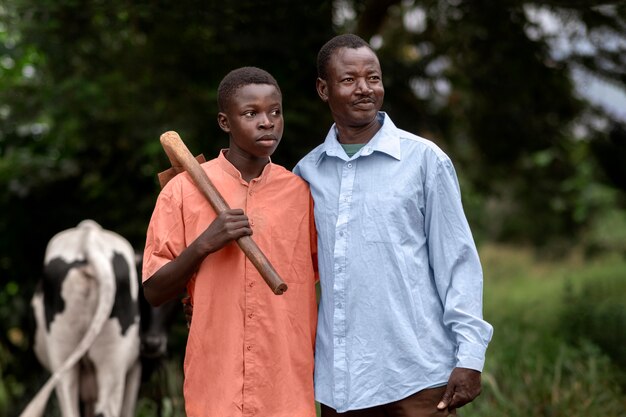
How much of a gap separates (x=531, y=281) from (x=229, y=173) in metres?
11.1

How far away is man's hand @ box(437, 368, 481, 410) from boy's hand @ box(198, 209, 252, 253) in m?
0.74

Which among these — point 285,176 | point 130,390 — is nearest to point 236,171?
point 285,176

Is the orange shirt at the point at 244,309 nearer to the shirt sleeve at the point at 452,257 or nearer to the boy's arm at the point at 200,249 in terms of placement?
the boy's arm at the point at 200,249

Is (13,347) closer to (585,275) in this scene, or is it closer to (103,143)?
(103,143)

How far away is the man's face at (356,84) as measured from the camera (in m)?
3.06

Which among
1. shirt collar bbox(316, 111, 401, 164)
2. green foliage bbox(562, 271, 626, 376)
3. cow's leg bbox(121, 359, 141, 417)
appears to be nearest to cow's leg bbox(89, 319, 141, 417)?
cow's leg bbox(121, 359, 141, 417)

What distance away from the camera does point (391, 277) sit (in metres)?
2.99

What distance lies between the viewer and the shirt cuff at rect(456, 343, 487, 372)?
9.41ft

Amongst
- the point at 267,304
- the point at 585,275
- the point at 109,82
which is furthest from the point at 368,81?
the point at 585,275

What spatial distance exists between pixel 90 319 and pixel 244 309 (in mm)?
2419

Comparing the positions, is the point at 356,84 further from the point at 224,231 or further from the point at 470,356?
the point at 470,356

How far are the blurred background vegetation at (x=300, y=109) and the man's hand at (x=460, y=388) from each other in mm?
2800

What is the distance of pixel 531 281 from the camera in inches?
538

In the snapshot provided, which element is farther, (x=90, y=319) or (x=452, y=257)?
(x=90, y=319)
